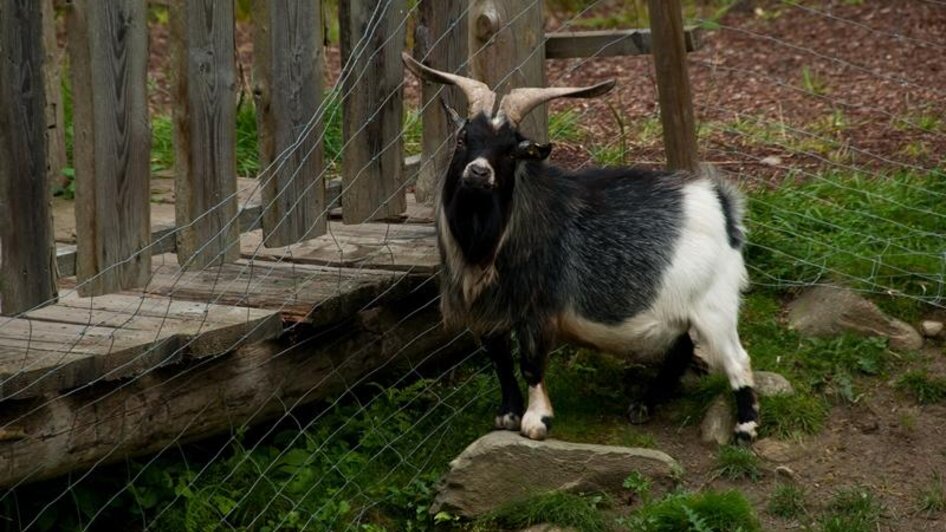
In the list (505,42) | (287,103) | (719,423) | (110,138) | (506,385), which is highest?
(505,42)

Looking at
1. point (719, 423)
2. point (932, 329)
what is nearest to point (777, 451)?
point (719, 423)

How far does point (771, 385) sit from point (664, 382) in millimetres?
439

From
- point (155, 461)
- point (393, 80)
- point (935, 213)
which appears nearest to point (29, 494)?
point (155, 461)

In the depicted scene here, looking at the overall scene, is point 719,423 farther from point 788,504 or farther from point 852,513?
point 852,513

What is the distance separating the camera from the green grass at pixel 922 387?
6176mm

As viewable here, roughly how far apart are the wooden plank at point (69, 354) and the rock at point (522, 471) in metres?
1.12

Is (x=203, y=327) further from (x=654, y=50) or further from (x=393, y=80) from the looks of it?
(x=654, y=50)

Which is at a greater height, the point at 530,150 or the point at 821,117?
the point at 821,117

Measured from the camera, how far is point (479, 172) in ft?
17.1

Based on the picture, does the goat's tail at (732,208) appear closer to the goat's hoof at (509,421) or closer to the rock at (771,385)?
the rock at (771,385)

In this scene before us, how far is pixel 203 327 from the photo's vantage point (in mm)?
5453

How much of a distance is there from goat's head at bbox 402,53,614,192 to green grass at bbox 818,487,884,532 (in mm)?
1617

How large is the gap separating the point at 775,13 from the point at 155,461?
21.9ft

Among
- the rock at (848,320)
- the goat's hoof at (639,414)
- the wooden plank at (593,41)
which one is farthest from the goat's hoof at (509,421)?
the wooden plank at (593,41)
